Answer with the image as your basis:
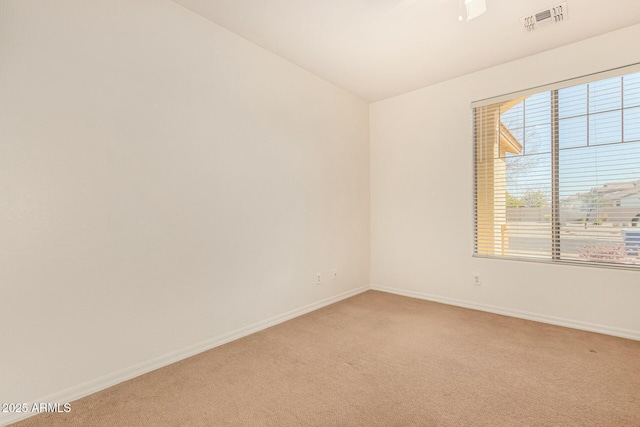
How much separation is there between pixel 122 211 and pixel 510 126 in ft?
12.1

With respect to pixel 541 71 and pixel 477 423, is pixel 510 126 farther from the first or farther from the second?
pixel 477 423

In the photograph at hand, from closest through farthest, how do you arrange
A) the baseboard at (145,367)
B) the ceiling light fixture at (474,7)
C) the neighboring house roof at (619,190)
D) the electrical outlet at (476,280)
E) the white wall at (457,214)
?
the baseboard at (145,367)
the ceiling light fixture at (474,7)
the neighboring house roof at (619,190)
the white wall at (457,214)
the electrical outlet at (476,280)

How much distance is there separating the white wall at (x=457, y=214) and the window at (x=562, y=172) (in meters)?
0.12

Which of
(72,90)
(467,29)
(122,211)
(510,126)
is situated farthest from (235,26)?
(510,126)

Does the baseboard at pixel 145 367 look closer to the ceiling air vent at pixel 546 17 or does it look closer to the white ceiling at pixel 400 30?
the white ceiling at pixel 400 30

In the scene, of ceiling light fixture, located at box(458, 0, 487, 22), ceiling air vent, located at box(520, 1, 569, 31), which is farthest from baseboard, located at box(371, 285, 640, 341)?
ceiling light fixture, located at box(458, 0, 487, 22)

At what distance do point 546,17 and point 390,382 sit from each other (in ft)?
9.87

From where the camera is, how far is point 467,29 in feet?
8.69

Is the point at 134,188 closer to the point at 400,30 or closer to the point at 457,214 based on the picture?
the point at 400,30

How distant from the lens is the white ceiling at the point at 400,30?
2352 millimetres

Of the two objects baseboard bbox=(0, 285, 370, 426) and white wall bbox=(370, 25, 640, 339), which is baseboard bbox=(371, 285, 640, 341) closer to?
white wall bbox=(370, 25, 640, 339)

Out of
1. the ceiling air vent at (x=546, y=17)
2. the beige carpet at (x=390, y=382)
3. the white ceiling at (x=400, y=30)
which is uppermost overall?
the white ceiling at (x=400, y=30)

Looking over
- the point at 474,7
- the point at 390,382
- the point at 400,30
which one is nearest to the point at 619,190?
the point at 474,7

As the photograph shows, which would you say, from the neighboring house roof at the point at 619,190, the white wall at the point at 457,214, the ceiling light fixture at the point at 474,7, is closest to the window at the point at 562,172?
the neighboring house roof at the point at 619,190
